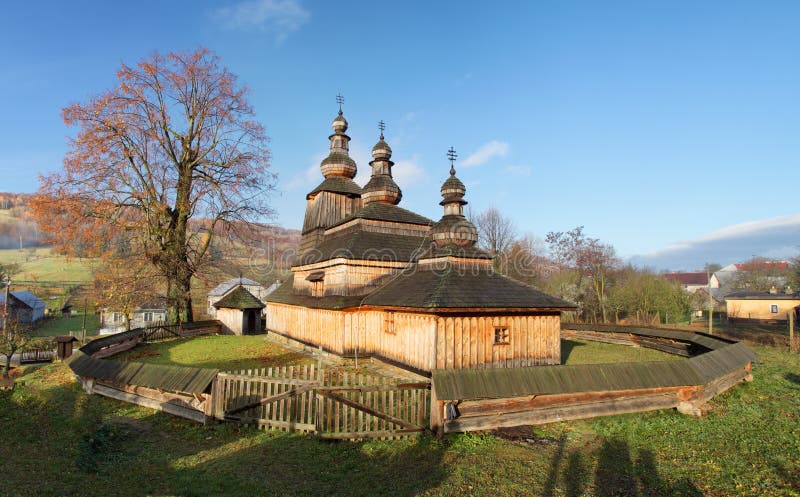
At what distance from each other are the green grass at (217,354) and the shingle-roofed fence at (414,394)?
5.44m

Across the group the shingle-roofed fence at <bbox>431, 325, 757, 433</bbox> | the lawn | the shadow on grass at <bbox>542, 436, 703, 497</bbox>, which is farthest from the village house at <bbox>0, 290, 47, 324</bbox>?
the shadow on grass at <bbox>542, 436, 703, 497</bbox>

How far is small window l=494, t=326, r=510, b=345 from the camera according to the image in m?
14.5

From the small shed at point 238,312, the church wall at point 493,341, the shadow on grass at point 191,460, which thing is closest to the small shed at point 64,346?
the shadow on grass at point 191,460

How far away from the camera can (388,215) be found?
74.2 ft

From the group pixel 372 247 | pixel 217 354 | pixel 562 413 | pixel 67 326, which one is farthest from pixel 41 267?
pixel 562 413

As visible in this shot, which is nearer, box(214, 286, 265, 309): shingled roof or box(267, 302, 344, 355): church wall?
box(267, 302, 344, 355): church wall

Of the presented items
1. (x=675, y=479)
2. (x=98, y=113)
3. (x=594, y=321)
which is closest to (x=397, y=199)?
(x=98, y=113)

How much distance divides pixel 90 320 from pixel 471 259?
189 ft

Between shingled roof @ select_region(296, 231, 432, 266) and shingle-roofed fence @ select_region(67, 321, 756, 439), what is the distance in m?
9.81

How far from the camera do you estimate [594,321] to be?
41.2m

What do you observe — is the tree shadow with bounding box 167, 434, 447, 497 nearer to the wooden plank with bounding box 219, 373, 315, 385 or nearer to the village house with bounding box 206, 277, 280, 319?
the wooden plank with bounding box 219, 373, 315, 385

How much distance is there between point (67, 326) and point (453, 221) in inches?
1986

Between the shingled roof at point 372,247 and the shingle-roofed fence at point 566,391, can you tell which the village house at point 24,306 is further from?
the shingle-roofed fence at point 566,391

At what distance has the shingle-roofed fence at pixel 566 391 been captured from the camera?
359 inches
